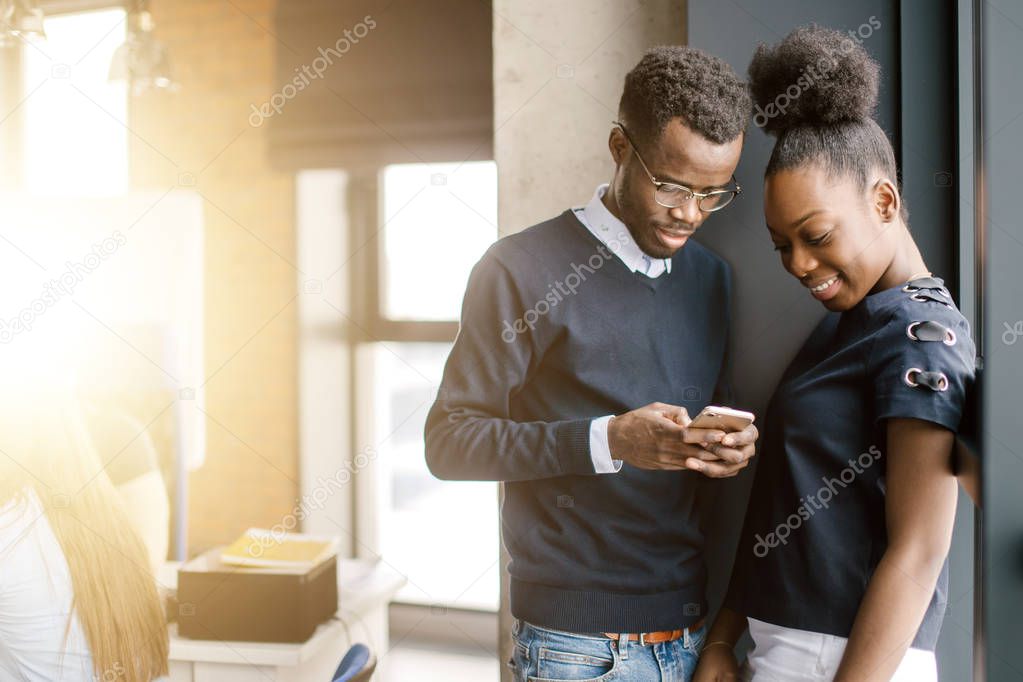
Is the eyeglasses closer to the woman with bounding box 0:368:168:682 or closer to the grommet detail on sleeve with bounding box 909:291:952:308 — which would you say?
the grommet detail on sleeve with bounding box 909:291:952:308

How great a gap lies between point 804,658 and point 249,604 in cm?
146

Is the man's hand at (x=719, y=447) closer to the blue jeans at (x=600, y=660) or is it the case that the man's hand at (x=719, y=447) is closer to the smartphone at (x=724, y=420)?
the smartphone at (x=724, y=420)

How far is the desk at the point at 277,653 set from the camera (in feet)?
6.02

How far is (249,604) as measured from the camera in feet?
6.22

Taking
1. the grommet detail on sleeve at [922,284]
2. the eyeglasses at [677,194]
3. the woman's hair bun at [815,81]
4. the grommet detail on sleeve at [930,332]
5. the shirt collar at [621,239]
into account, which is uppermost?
the woman's hair bun at [815,81]

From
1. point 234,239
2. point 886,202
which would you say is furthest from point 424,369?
point 886,202

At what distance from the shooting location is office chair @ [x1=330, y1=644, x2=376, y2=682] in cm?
121

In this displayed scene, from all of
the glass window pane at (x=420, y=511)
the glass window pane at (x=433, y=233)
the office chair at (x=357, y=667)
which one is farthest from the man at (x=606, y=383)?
the glass window pane at (x=420, y=511)

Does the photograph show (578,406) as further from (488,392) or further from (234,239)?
(234,239)

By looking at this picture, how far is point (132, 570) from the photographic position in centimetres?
180

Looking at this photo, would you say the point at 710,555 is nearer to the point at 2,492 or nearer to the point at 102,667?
the point at 102,667

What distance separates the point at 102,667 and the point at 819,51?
1.92 metres

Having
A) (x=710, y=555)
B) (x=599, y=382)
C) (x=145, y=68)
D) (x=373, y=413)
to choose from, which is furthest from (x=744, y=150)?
(x=145, y=68)

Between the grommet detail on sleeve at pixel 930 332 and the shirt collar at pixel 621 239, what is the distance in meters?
0.41
